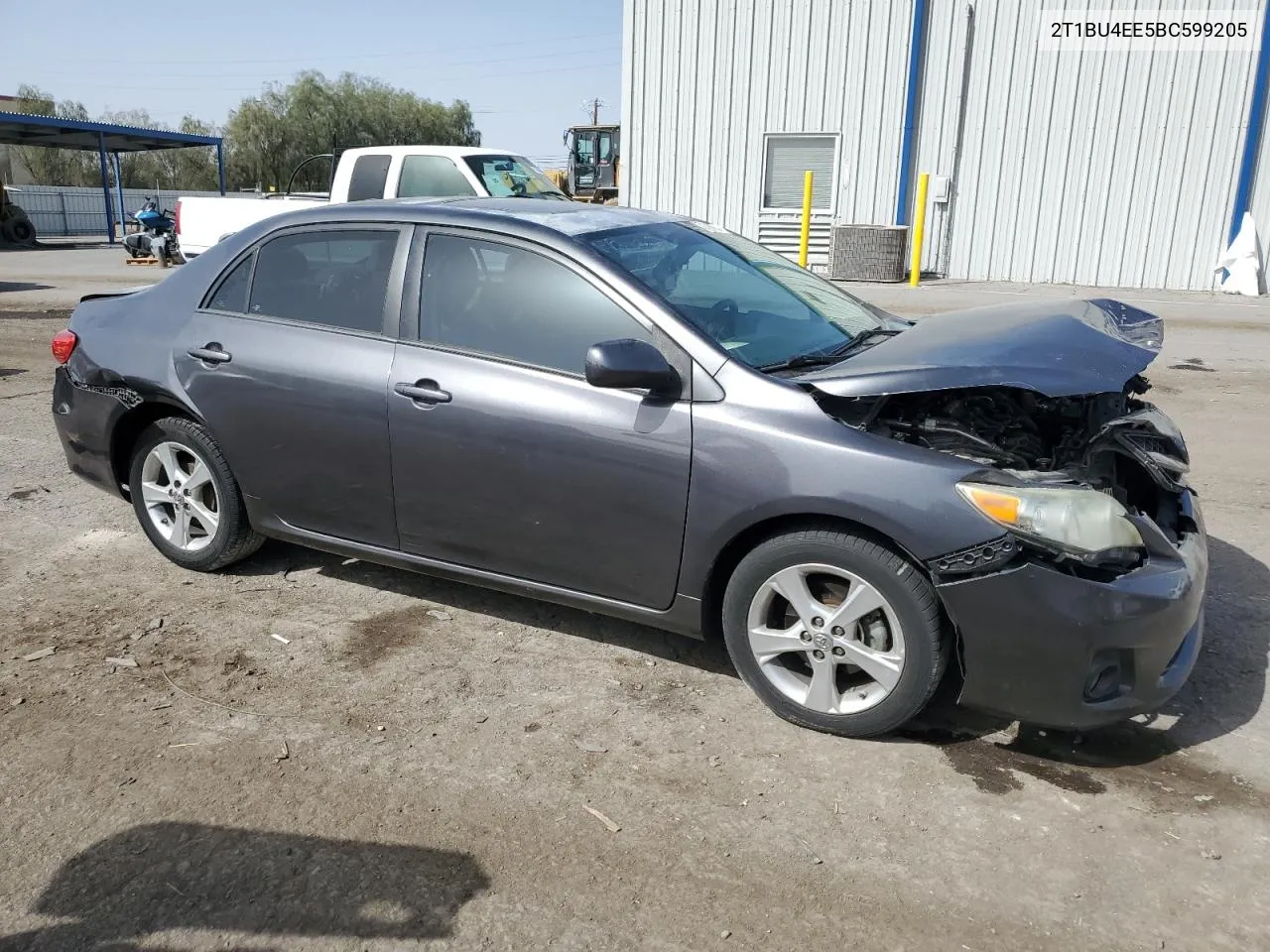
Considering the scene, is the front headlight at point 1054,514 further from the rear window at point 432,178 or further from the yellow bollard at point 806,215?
the yellow bollard at point 806,215

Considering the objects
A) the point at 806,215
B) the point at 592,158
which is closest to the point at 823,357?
the point at 806,215

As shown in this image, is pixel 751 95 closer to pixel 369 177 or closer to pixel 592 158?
pixel 369 177

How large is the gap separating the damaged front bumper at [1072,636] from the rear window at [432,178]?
9823 mm

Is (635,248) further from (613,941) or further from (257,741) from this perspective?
(613,941)

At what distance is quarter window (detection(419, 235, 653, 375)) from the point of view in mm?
3619

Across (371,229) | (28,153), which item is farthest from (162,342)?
(28,153)

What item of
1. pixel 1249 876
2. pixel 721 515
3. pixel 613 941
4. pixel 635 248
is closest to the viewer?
pixel 613 941

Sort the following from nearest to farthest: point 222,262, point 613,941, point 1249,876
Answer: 1. point 613,941
2. point 1249,876
3. point 222,262

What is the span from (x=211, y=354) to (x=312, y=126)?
214 feet

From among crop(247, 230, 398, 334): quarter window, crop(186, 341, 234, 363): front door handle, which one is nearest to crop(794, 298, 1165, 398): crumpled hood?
crop(247, 230, 398, 334): quarter window

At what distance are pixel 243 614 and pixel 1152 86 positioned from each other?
17.2 metres

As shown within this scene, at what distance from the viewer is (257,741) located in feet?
10.9

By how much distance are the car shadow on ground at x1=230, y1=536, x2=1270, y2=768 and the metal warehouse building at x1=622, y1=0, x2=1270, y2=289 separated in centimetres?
1398

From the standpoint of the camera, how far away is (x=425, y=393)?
3795 mm
